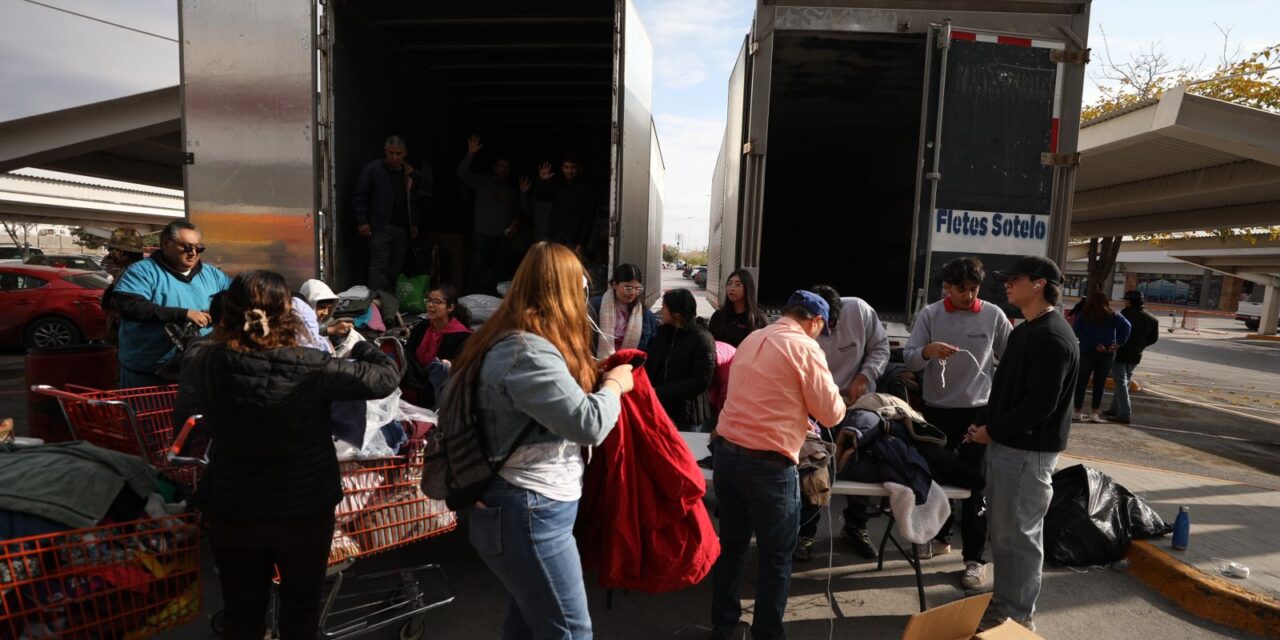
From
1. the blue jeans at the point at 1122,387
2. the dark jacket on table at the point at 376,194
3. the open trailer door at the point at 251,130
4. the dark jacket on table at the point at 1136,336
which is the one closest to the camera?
the open trailer door at the point at 251,130

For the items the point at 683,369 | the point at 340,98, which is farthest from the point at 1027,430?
the point at 340,98

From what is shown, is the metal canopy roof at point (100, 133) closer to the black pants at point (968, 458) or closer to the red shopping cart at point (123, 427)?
the red shopping cart at point (123, 427)

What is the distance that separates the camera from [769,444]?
2.74 meters

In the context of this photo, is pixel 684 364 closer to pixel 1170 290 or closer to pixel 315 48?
pixel 315 48

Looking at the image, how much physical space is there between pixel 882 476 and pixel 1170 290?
2436 inches

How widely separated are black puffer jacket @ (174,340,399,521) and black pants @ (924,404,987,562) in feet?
10.6

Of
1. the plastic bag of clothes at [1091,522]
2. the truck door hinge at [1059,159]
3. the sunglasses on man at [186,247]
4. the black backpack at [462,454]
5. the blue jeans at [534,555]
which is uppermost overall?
the truck door hinge at [1059,159]

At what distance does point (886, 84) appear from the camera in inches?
290

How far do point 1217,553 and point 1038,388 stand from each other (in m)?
2.35

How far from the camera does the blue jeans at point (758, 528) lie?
9.10 ft

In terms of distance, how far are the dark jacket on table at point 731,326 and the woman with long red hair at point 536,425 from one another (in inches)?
108

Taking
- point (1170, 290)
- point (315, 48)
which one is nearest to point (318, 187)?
point (315, 48)

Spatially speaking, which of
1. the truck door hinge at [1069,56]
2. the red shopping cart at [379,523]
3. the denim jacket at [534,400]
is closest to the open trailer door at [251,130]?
the red shopping cart at [379,523]

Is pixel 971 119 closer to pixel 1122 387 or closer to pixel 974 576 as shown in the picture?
pixel 974 576
